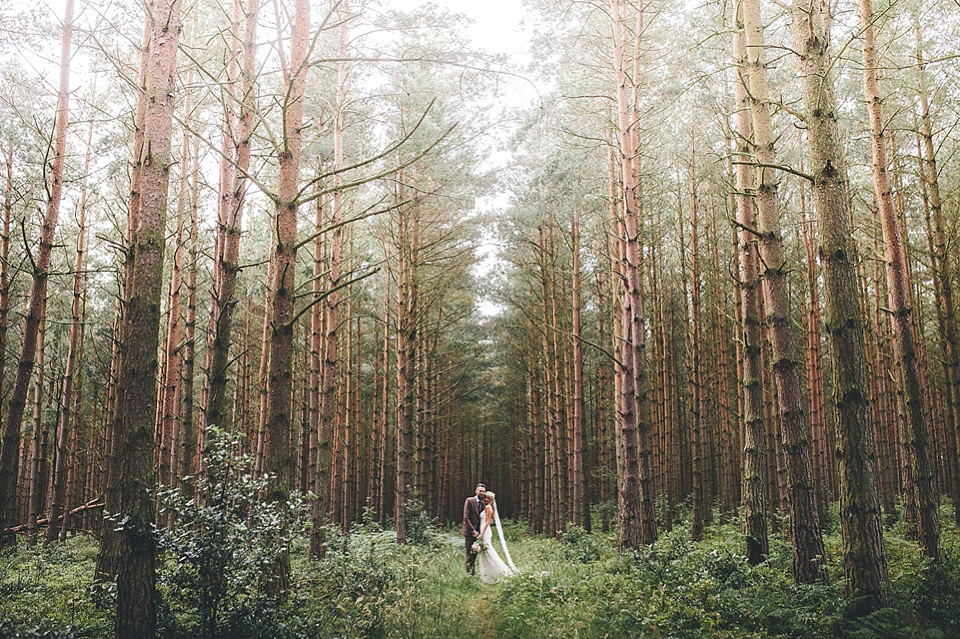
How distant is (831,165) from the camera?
14.5 ft

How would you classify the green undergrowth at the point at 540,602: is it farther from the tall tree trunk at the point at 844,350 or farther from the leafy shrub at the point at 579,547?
the leafy shrub at the point at 579,547

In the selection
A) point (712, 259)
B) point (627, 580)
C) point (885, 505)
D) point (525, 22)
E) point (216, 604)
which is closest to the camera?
point (216, 604)

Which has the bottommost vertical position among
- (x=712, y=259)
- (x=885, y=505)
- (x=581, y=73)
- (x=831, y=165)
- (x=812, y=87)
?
(x=885, y=505)

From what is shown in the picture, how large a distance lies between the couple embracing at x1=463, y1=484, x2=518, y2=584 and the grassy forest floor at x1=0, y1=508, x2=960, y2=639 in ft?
1.49

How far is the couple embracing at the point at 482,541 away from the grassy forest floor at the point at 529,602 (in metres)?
0.45

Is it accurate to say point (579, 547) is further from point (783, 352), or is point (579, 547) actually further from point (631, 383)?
point (783, 352)

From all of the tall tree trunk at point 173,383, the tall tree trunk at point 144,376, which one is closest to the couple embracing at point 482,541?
the tall tree trunk at point 173,383

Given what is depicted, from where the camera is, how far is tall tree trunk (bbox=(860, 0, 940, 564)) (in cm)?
614

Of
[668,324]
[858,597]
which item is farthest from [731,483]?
[858,597]

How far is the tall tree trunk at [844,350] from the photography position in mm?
4031

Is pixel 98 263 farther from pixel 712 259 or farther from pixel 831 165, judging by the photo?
pixel 831 165

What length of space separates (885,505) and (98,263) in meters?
21.8

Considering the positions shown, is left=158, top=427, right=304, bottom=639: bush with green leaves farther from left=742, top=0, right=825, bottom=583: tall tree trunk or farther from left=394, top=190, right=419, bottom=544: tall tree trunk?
left=394, top=190, right=419, bottom=544: tall tree trunk

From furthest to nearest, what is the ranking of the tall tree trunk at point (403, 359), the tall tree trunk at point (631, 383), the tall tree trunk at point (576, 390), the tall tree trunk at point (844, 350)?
the tall tree trunk at point (576, 390) < the tall tree trunk at point (403, 359) < the tall tree trunk at point (631, 383) < the tall tree trunk at point (844, 350)
